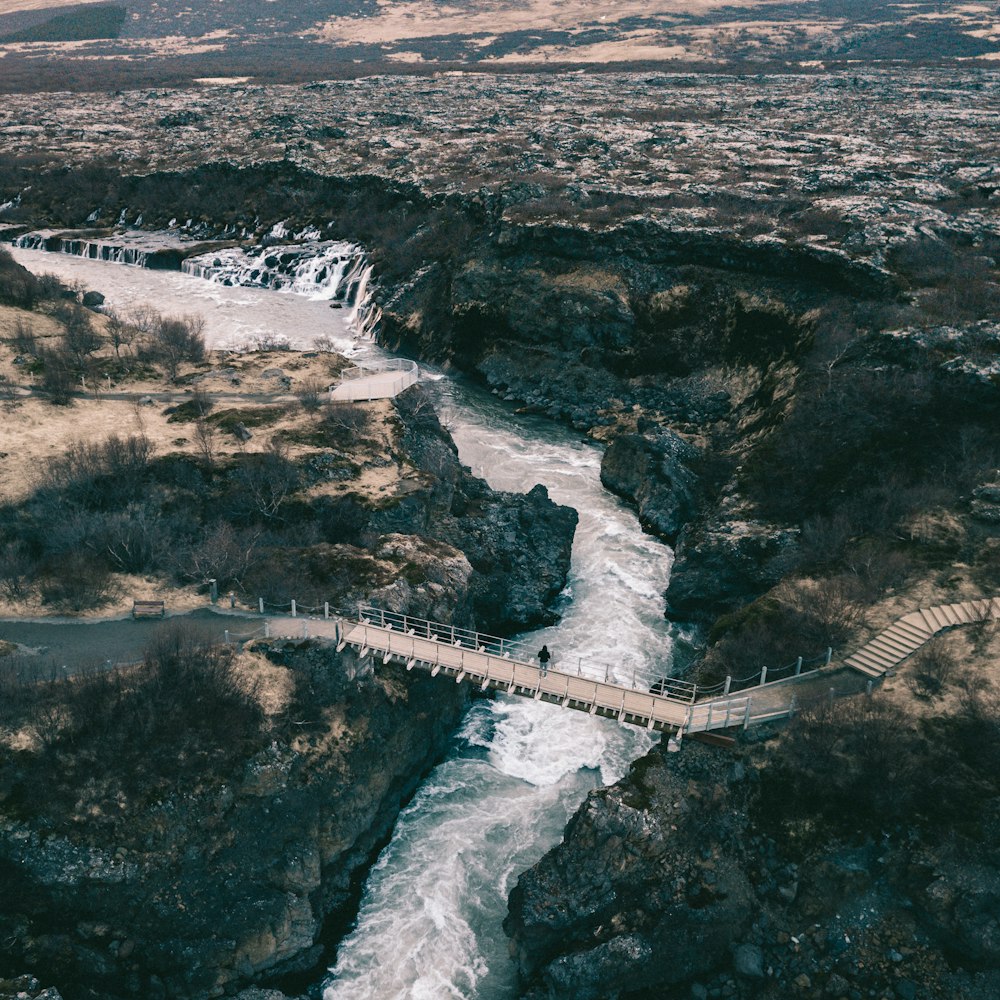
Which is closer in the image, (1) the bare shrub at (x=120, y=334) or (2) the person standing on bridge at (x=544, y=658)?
(2) the person standing on bridge at (x=544, y=658)

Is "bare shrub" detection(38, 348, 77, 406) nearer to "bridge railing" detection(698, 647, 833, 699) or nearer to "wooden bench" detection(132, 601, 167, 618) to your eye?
"wooden bench" detection(132, 601, 167, 618)

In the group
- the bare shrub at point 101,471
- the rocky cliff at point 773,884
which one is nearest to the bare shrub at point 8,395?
the bare shrub at point 101,471

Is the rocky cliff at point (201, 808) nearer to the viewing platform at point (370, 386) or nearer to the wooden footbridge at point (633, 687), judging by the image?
the wooden footbridge at point (633, 687)

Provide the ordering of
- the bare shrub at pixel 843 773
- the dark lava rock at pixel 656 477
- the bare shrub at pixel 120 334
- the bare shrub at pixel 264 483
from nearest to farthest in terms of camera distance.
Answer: the bare shrub at pixel 843 773 < the bare shrub at pixel 264 483 < the dark lava rock at pixel 656 477 < the bare shrub at pixel 120 334

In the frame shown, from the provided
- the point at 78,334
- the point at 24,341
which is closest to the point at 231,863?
the point at 24,341

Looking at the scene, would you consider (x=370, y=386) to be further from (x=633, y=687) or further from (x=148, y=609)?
(x=633, y=687)

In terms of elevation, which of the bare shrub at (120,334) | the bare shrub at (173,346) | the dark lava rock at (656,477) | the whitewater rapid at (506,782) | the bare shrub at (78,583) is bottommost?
the whitewater rapid at (506,782)

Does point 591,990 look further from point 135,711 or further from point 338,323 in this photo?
point 338,323
